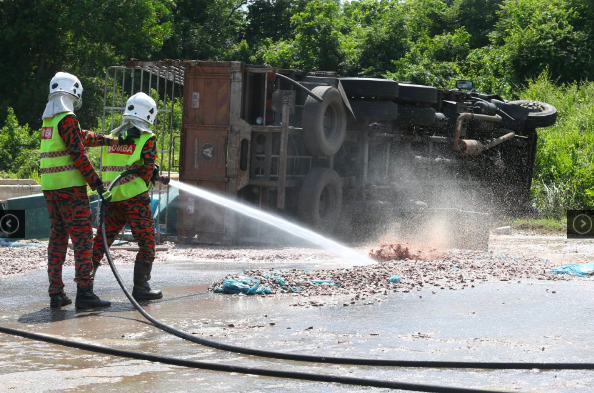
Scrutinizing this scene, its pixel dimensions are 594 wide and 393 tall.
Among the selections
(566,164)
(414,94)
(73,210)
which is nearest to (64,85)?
(73,210)

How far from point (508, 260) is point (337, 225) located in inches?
195

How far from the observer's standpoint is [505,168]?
1922 cm

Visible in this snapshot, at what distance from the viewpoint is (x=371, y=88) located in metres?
15.7

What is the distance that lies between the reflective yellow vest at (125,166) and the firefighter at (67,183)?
1.02 feet

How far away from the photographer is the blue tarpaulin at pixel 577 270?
32.3 feet

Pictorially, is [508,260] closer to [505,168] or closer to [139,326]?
[139,326]

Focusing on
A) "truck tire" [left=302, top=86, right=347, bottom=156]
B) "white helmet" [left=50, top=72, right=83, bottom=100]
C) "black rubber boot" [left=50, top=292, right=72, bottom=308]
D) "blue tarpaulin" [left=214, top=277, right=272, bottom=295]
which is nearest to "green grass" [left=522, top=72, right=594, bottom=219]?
"truck tire" [left=302, top=86, right=347, bottom=156]

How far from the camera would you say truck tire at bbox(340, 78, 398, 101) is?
51.6 feet

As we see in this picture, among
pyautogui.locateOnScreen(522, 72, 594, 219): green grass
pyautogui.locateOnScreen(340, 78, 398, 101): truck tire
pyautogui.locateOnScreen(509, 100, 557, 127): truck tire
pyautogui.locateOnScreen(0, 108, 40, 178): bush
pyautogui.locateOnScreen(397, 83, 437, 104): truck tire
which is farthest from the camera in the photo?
pyautogui.locateOnScreen(0, 108, 40, 178): bush

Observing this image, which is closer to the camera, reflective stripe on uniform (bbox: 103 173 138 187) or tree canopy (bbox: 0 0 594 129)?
reflective stripe on uniform (bbox: 103 173 138 187)

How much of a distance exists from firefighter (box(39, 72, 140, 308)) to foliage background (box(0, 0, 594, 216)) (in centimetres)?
1615

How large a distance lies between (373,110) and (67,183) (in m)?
8.64

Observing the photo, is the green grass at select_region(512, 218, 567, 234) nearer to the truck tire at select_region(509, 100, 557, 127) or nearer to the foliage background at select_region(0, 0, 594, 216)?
the truck tire at select_region(509, 100, 557, 127)


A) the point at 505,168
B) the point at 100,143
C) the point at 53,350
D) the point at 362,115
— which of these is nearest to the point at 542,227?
the point at 505,168
